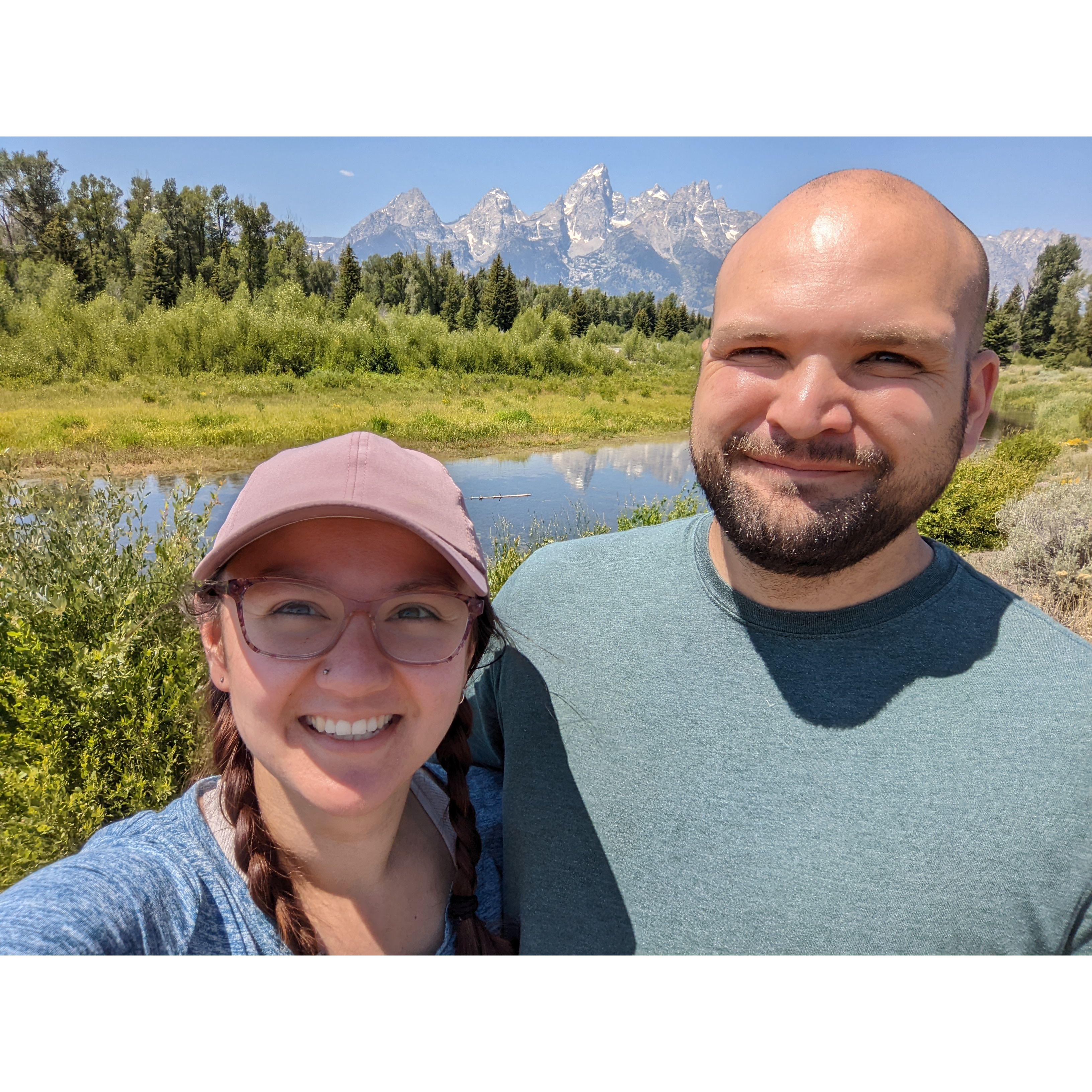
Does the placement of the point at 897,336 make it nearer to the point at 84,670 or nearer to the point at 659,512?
the point at 84,670

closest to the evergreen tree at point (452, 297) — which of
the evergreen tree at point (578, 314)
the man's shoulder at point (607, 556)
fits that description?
the evergreen tree at point (578, 314)

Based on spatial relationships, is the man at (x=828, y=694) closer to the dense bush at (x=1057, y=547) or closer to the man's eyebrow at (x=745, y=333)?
the man's eyebrow at (x=745, y=333)

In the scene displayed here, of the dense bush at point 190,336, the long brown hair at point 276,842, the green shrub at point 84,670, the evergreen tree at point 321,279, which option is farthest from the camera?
the evergreen tree at point 321,279

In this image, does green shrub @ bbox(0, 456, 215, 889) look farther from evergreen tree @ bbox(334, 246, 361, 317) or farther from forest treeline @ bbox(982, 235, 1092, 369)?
forest treeline @ bbox(982, 235, 1092, 369)

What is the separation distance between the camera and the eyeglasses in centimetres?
78

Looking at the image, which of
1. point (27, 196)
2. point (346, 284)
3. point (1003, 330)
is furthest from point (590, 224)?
point (27, 196)

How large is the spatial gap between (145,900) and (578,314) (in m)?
43.4

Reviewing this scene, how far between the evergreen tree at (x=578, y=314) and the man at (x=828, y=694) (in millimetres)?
38991

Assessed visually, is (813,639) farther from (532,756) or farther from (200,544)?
(200,544)

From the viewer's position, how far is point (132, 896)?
742 mm

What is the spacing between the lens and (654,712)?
3.33 ft

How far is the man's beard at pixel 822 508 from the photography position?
89cm

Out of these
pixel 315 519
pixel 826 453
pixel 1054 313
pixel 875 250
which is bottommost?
pixel 315 519

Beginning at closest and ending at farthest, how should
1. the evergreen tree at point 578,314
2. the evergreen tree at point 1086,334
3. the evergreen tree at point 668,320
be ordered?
the evergreen tree at point 1086,334, the evergreen tree at point 578,314, the evergreen tree at point 668,320
